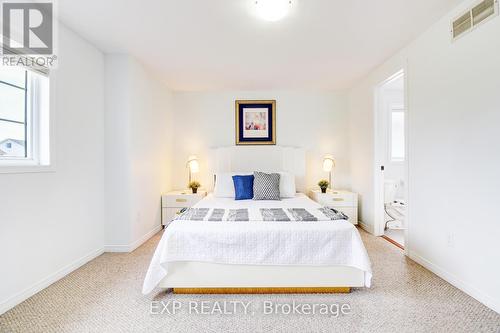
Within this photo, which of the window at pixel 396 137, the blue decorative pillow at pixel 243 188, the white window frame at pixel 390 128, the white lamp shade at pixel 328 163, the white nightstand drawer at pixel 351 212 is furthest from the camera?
the window at pixel 396 137

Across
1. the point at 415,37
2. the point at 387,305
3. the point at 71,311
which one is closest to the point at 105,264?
the point at 71,311

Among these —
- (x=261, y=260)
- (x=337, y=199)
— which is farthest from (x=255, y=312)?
(x=337, y=199)

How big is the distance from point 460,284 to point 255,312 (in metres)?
1.80

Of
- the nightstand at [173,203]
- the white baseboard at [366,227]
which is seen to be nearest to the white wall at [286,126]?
the nightstand at [173,203]

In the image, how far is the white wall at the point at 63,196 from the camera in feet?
6.22

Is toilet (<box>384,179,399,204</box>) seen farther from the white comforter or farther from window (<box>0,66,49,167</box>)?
window (<box>0,66,49,167</box>)

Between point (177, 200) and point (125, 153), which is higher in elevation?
point (125, 153)

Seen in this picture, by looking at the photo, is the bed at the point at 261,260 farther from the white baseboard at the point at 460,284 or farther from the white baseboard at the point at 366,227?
the white baseboard at the point at 366,227

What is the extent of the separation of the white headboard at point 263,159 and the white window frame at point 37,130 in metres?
2.40

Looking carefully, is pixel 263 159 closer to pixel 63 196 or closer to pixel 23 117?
pixel 63 196

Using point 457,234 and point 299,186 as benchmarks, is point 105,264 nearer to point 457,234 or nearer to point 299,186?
point 299,186

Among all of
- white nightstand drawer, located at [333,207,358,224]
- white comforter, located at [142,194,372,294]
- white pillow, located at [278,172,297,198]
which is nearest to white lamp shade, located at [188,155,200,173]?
white pillow, located at [278,172,297,198]

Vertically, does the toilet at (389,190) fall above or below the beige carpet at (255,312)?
above

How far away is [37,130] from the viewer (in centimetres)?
222
